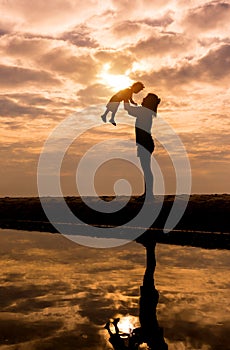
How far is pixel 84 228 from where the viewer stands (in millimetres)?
15250

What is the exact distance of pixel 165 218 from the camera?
15.0 metres

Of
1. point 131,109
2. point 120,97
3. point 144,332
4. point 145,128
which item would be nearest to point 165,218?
point 145,128

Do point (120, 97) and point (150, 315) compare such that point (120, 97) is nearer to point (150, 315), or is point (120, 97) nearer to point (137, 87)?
point (137, 87)

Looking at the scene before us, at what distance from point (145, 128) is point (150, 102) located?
932 mm

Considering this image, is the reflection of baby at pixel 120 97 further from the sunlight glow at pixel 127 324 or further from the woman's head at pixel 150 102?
the sunlight glow at pixel 127 324

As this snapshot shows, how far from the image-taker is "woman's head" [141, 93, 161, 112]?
15922 mm

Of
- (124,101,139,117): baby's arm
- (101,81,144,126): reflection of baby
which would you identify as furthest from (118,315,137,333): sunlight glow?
(124,101,139,117): baby's arm

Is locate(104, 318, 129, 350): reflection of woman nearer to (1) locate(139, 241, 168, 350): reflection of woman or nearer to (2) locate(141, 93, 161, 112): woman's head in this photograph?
→ (1) locate(139, 241, 168, 350): reflection of woman

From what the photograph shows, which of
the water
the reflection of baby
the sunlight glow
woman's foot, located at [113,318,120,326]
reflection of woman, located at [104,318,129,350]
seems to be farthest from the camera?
the reflection of baby

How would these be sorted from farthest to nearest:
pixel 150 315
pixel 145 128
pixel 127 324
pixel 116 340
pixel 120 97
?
1. pixel 145 128
2. pixel 120 97
3. pixel 150 315
4. pixel 127 324
5. pixel 116 340

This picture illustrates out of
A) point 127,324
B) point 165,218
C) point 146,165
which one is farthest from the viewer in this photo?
point 146,165

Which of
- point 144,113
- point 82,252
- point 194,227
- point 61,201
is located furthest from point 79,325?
point 61,201

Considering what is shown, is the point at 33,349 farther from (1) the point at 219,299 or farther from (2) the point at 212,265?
(2) the point at 212,265

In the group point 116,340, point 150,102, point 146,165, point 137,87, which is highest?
point 137,87
